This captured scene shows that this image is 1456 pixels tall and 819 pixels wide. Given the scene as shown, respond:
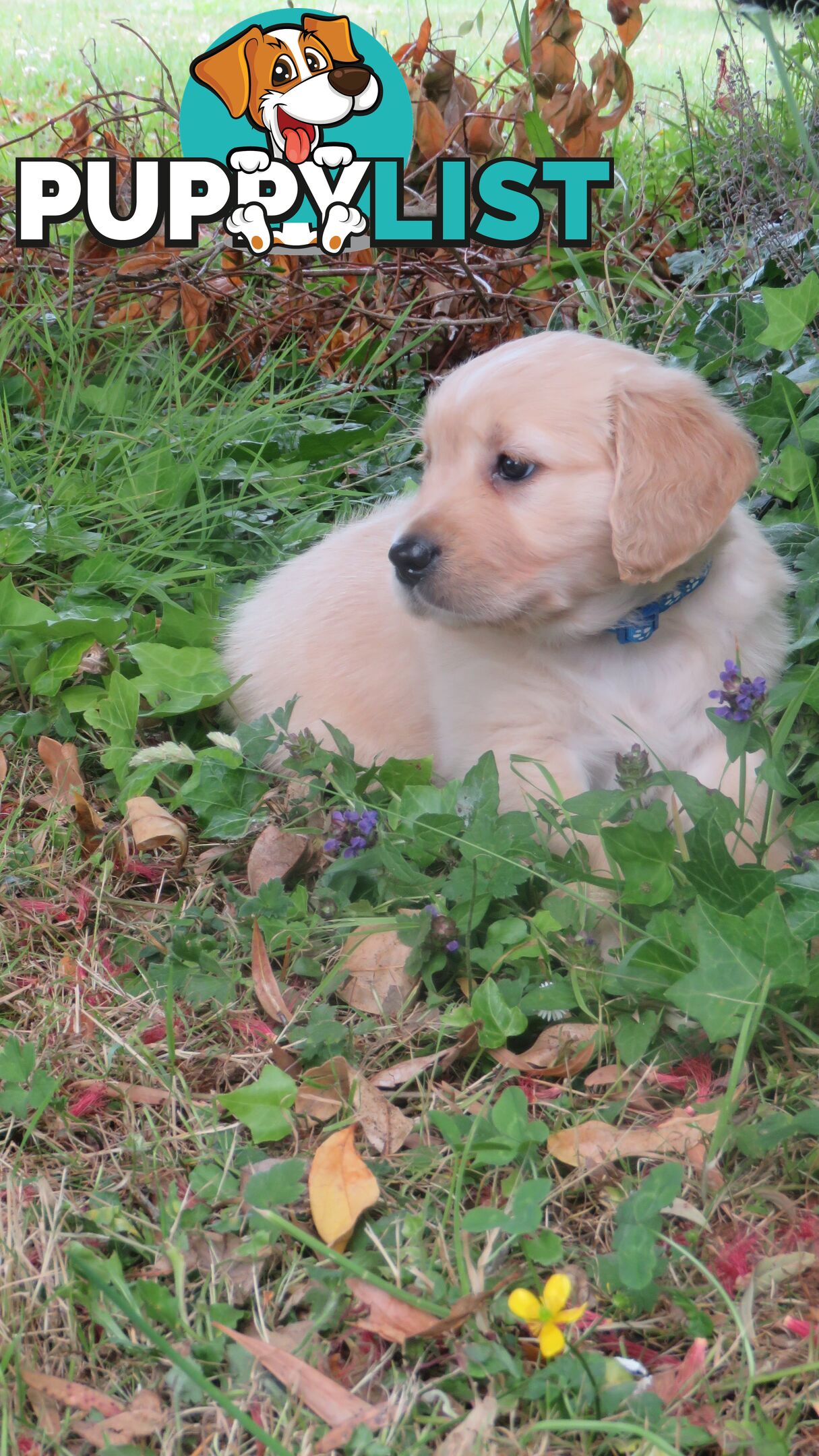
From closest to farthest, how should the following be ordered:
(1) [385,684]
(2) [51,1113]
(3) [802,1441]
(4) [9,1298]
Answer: (3) [802,1441] < (4) [9,1298] < (2) [51,1113] < (1) [385,684]

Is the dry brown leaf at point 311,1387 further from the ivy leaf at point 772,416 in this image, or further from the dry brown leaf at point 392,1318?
the ivy leaf at point 772,416

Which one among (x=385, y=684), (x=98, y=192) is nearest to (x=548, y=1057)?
(x=385, y=684)

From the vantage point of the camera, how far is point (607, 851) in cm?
183

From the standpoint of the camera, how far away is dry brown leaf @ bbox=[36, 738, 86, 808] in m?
2.54

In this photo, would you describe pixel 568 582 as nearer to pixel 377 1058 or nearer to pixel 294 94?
pixel 377 1058

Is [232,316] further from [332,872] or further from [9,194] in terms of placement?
[332,872]

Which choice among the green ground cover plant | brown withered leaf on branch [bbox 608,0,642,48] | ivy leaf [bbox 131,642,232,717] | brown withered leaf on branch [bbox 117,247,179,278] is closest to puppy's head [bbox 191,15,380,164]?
brown withered leaf on branch [bbox 117,247,179,278]

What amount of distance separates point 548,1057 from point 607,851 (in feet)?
1.02

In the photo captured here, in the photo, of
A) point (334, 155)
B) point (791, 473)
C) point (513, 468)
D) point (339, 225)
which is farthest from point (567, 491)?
point (334, 155)

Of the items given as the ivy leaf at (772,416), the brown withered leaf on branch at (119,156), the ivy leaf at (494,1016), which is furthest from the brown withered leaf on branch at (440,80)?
the ivy leaf at (494,1016)

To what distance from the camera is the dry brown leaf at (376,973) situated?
1.97 meters

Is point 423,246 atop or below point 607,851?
atop

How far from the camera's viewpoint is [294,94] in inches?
174

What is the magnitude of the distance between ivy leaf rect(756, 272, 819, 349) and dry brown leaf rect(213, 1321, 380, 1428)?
216 centimetres
